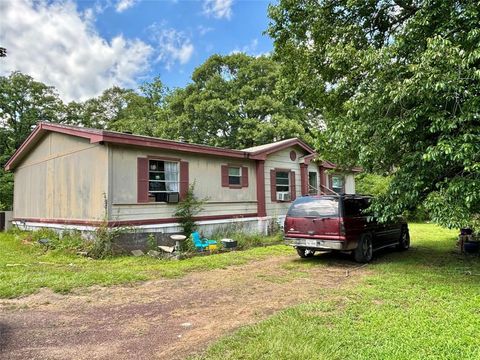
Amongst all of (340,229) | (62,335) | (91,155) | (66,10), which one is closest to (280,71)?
(340,229)

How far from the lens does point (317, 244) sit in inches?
348

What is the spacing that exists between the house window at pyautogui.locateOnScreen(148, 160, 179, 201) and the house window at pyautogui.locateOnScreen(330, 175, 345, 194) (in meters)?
9.93

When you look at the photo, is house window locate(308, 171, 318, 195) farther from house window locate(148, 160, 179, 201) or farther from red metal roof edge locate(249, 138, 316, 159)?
house window locate(148, 160, 179, 201)

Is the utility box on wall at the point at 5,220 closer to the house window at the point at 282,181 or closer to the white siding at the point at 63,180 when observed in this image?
the white siding at the point at 63,180

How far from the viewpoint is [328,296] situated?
5.86 m

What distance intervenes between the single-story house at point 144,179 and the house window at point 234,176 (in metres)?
0.04

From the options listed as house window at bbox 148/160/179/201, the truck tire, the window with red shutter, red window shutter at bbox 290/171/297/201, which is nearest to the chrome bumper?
the truck tire

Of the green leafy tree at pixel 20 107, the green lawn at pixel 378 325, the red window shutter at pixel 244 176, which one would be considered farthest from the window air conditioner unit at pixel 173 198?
the green leafy tree at pixel 20 107

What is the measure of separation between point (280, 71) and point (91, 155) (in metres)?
6.70

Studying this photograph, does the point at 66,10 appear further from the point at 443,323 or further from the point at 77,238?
the point at 443,323

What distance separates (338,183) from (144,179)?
12.0 meters

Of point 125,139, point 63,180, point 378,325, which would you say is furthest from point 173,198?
point 378,325

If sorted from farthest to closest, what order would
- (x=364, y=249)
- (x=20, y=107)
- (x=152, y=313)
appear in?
(x=20, y=107)
(x=364, y=249)
(x=152, y=313)

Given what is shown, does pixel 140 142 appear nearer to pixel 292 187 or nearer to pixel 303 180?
pixel 292 187
